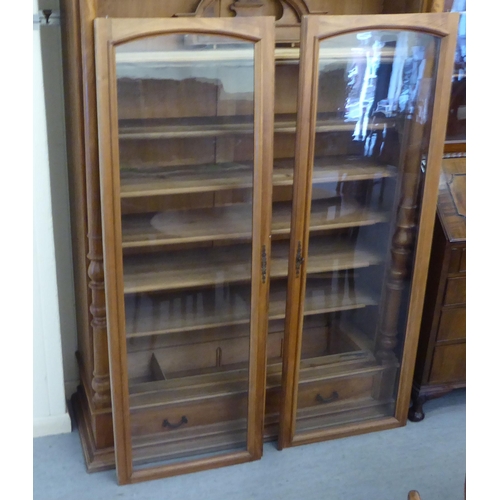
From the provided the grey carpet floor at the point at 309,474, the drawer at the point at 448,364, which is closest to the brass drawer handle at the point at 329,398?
the grey carpet floor at the point at 309,474

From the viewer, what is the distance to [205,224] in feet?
5.31

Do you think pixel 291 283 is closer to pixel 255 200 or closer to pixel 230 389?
pixel 255 200

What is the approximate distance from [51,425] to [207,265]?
2.55 feet

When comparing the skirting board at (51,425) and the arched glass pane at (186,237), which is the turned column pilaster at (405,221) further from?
the skirting board at (51,425)

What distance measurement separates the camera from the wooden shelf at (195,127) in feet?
4.73

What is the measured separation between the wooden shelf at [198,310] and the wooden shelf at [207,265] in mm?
43

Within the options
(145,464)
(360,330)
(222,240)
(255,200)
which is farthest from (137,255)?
(360,330)

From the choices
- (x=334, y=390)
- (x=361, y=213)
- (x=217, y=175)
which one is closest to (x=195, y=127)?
(x=217, y=175)

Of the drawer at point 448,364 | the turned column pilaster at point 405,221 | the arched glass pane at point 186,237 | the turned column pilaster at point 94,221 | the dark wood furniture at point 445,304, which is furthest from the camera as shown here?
the drawer at point 448,364

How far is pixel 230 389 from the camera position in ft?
5.74

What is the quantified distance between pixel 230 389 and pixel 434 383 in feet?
2.50

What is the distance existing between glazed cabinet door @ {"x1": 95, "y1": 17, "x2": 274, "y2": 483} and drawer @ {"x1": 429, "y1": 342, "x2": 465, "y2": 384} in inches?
26.4

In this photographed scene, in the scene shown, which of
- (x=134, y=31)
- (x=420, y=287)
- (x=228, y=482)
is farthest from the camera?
(x=420, y=287)

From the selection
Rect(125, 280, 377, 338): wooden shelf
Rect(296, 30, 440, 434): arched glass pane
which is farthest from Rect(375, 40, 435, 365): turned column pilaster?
Rect(125, 280, 377, 338): wooden shelf
